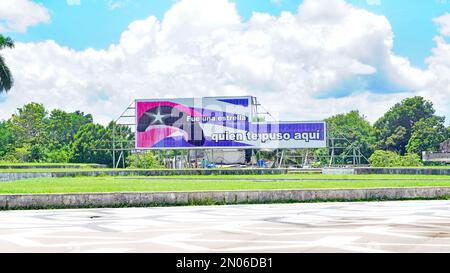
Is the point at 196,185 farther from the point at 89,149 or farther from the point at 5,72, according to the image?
the point at 89,149

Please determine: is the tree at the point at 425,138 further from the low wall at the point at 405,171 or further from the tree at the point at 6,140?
the tree at the point at 6,140

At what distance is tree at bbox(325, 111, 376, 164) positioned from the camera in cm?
8681

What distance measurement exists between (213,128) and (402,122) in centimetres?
4596

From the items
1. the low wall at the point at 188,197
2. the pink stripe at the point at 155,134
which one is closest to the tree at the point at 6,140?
the pink stripe at the point at 155,134

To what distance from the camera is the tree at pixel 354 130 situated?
285 ft

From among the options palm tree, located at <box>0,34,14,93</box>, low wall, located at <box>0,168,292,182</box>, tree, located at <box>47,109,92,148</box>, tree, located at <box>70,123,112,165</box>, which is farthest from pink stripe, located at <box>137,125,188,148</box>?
tree, located at <box>47,109,92,148</box>

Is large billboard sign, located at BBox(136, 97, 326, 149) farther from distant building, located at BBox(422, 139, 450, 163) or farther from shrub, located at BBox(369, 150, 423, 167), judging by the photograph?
distant building, located at BBox(422, 139, 450, 163)

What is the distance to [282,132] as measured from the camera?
50188 mm

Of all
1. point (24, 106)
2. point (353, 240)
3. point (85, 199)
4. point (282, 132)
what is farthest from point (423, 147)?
point (353, 240)

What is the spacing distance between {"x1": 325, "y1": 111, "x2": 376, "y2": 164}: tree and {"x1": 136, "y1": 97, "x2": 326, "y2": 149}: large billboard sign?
22.6 meters

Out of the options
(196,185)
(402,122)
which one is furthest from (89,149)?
(196,185)
